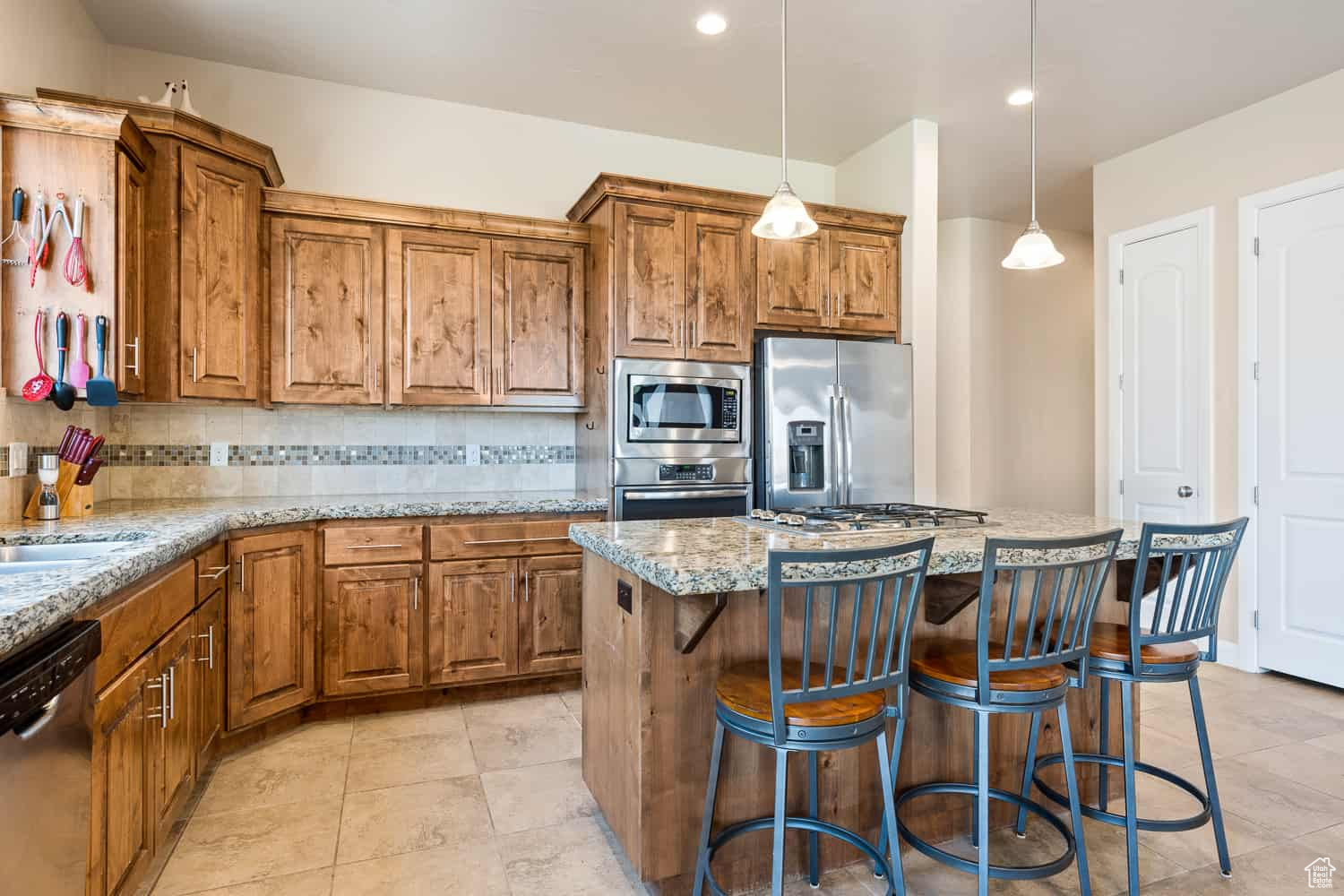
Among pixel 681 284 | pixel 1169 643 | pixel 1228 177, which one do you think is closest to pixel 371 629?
pixel 681 284

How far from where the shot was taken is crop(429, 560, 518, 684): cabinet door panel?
3.17 m

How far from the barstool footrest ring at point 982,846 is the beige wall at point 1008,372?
13.5 feet

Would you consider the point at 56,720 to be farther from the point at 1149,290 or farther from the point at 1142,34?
the point at 1149,290

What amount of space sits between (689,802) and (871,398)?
8.03ft

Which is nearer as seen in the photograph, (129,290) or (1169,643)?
(1169,643)

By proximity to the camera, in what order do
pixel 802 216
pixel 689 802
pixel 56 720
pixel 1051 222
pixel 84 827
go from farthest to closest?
pixel 1051 222
pixel 802 216
pixel 689 802
pixel 84 827
pixel 56 720

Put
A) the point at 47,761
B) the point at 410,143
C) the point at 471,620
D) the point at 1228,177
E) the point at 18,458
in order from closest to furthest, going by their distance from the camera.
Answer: the point at 47,761
the point at 18,458
the point at 471,620
the point at 410,143
the point at 1228,177

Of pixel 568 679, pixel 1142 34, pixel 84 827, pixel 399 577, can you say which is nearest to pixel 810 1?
pixel 1142 34

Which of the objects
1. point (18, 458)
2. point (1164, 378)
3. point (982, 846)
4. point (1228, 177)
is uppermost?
point (1228, 177)

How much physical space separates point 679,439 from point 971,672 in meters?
1.96

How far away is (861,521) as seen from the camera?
2242 mm

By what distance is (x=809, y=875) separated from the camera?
1918mm

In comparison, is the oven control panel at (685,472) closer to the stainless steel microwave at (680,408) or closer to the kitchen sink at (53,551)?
the stainless steel microwave at (680,408)

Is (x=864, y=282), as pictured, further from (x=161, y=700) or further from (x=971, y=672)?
(x=161, y=700)
